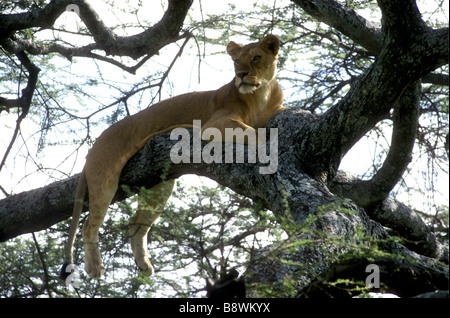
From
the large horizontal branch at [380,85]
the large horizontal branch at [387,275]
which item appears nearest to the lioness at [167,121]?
the large horizontal branch at [380,85]

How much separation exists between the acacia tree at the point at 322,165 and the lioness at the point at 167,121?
23 cm

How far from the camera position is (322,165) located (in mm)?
4816

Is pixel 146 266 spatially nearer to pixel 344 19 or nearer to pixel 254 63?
pixel 254 63

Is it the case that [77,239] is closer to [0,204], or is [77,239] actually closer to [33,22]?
[0,204]

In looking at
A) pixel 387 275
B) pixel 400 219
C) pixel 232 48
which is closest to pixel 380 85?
pixel 387 275

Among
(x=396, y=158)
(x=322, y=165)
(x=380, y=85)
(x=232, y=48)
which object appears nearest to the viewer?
(x=380, y=85)

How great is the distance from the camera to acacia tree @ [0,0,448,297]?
284 cm

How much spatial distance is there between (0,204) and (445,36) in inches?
190

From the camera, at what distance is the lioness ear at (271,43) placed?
20.6ft

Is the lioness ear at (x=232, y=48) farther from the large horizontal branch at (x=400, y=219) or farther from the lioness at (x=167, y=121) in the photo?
the large horizontal branch at (x=400, y=219)

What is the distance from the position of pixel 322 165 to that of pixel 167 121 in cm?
191

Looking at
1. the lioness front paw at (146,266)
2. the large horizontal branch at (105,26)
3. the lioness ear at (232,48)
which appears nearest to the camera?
the large horizontal branch at (105,26)

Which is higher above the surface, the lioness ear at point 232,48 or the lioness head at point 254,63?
the lioness ear at point 232,48

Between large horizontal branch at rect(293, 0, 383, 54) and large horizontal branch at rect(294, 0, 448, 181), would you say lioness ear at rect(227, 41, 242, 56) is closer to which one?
large horizontal branch at rect(293, 0, 383, 54)
